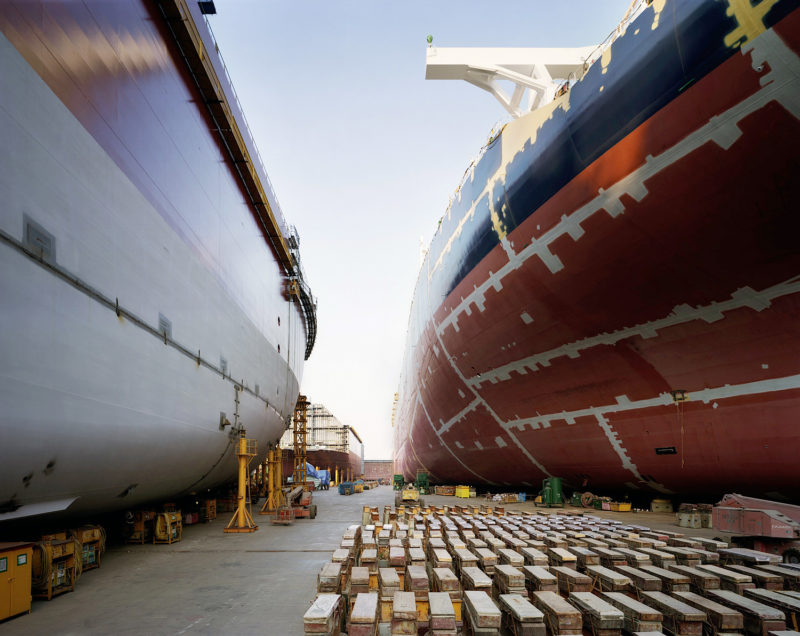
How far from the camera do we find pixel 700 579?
598cm

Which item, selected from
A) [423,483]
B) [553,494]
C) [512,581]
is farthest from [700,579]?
[423,483]

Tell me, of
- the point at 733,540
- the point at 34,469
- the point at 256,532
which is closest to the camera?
the point at 34,469

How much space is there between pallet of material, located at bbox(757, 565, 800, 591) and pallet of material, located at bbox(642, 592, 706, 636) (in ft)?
6.89

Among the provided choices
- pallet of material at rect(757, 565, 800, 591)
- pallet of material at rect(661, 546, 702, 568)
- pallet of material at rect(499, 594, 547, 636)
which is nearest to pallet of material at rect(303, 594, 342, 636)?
pallet of material at rect(499, 594, 547, 636)

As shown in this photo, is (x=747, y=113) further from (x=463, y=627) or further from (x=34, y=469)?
(x=34, y=469)

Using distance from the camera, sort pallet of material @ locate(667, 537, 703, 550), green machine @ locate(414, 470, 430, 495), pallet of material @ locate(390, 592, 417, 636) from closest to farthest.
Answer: pallet of material @ locate(390, 592, 417, 636), pallet of material @ locate(667, 537, 703, 550), green machine @ locate(414, 470, 430, 495)

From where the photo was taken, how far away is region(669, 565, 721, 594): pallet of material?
19.3 feet

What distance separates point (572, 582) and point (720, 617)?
1.60 metres

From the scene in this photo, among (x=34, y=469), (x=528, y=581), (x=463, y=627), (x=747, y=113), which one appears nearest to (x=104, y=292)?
(x=34, y=469)

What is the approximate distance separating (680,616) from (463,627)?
7.20ft

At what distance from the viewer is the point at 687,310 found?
33.9 ft

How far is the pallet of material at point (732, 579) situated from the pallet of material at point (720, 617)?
0.95 meters

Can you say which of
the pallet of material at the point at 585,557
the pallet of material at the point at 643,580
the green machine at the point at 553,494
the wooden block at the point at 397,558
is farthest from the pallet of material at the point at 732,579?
the green machine at the point at 553,494

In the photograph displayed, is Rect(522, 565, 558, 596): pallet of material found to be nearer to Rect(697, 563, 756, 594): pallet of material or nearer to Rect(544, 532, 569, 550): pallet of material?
Rect(544, 532, 569, 550): pallet of material
